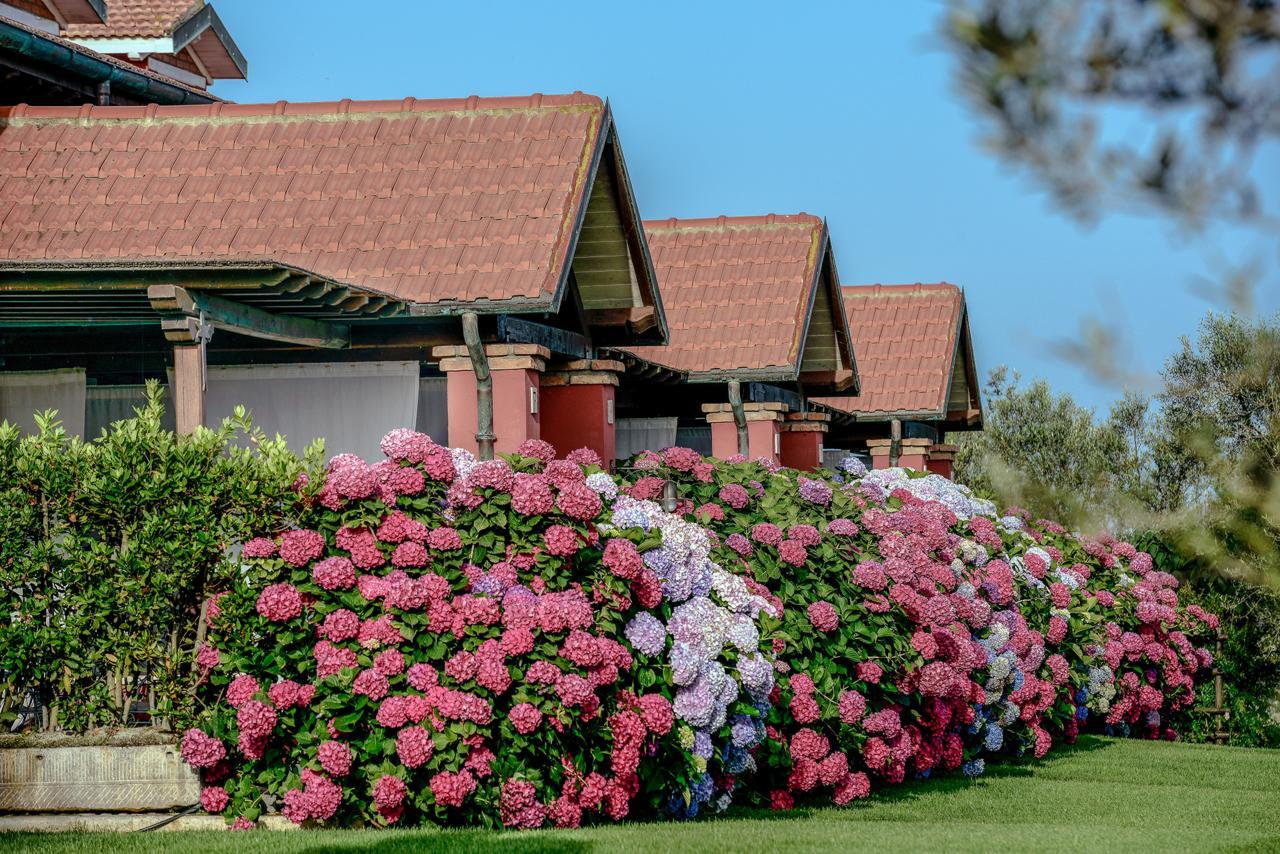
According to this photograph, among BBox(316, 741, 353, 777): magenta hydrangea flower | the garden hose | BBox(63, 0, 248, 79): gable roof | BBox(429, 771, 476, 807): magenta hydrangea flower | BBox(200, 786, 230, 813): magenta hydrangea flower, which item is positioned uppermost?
BBox(63, 0, 248, 79): gable roof

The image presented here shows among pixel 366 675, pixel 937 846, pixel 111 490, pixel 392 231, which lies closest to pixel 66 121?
pixel 392 231

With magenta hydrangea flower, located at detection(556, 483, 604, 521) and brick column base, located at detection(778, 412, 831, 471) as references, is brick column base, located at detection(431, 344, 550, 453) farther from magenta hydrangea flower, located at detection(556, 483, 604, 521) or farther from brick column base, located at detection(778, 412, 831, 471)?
brick column base, located at detection(778, 412, 831, 471)

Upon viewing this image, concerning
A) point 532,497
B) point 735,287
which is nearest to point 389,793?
point 532,497

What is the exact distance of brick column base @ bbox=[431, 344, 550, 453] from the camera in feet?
45.9

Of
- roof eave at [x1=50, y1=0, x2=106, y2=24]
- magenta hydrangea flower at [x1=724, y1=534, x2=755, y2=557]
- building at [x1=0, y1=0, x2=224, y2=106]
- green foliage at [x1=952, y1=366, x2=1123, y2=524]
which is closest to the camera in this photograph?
magenta hydrangea flower at [x1=724, y1=534, x2=755, y2=557]

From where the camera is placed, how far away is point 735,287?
2094cm

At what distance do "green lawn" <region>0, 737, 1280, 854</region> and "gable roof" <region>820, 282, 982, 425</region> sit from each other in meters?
12.4

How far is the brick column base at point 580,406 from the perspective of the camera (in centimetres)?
1602

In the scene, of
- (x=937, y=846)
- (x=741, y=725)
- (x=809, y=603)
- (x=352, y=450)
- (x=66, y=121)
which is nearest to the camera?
→ (x=937, y=846)

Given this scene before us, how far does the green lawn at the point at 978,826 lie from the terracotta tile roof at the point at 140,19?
18.0m

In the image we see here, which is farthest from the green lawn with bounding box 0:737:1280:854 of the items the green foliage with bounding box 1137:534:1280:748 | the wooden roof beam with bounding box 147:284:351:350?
the green foliage with bounding box 1137:534:1280:748

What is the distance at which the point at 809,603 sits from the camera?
35.0ft

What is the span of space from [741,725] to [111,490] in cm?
364

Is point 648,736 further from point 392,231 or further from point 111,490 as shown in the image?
point 392,231
